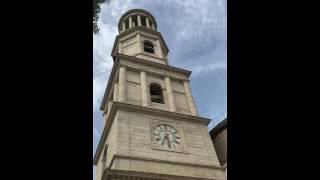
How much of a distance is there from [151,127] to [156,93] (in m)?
5.21

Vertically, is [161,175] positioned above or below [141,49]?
below

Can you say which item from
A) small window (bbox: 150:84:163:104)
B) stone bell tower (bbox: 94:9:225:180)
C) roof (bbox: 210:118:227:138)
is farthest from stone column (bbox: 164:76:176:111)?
roof (bbox: 210:118:227:138)

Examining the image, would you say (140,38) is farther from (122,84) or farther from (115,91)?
(122,84)

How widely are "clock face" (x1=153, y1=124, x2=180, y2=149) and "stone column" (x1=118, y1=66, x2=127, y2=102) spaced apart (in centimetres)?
330

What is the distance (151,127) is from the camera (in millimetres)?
19031

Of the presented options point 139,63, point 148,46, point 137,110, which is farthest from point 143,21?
point 137,110

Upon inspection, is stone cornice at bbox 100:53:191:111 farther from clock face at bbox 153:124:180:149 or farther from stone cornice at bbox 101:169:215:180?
stone cornice at bbox 101:169:215:180

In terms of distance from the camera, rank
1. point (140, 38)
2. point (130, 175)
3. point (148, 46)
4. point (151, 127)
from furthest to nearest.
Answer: point (148, 46)
point (140, 38)
point (151, 127)
point (130, 175)

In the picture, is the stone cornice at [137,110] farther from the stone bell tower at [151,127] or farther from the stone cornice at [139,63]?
the stone cornice at [139,63]

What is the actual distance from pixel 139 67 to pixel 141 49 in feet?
12.7

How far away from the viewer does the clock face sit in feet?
60.8
